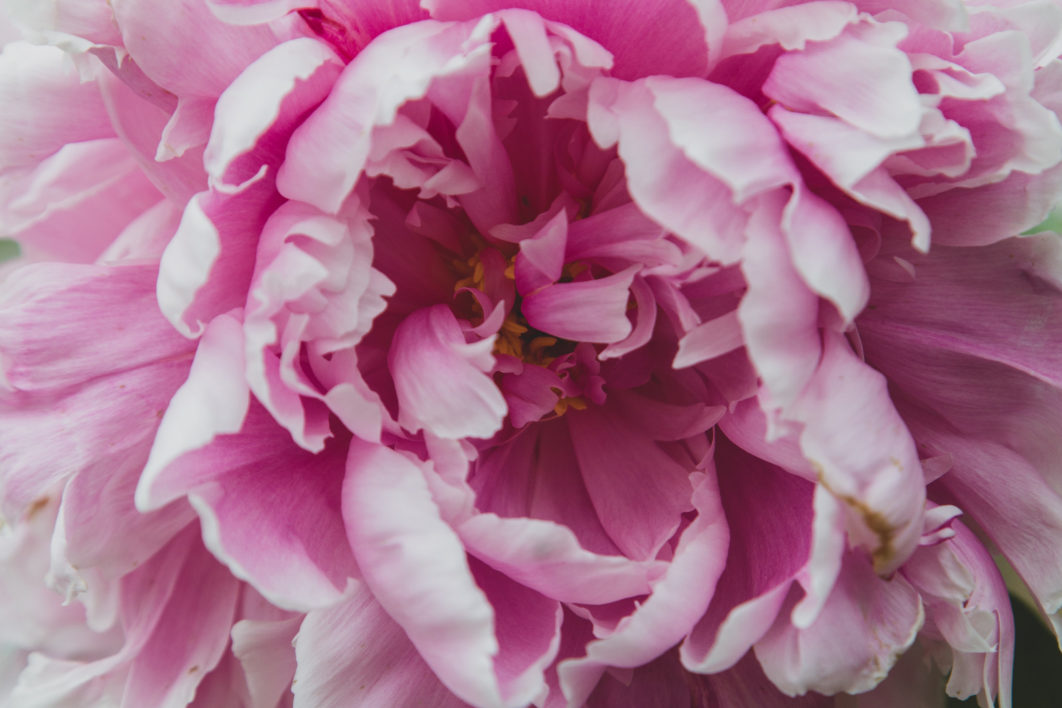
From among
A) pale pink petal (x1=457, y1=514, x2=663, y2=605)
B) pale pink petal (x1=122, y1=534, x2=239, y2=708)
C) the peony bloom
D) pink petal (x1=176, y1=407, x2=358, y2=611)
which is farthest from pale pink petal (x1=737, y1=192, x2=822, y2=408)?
pale pink petal (x1=122, y1=534, x2=239, y2=708)

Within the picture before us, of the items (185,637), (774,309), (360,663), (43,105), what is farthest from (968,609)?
(43,105)

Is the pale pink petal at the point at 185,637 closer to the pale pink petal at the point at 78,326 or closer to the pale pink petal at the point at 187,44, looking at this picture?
the pale pink petal at the point at 78,326

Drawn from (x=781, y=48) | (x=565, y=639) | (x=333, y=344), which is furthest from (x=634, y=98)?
(x=565, y=639)

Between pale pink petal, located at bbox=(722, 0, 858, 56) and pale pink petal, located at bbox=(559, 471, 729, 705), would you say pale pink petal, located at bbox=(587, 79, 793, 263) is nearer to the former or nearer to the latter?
pale pink petal, located at bbox=(722, 0, 858, 56)

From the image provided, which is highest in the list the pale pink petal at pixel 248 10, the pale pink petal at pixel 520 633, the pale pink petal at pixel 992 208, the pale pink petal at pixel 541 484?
the pale pink petal at pixel 248 10

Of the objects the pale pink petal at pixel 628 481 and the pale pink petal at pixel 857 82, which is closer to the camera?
the pale pink petal at pixel 857 82

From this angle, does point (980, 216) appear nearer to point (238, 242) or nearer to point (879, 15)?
point (879, 15)

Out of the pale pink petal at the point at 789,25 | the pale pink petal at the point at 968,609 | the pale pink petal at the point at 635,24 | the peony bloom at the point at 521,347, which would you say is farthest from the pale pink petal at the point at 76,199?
the pale pink petal at the point at 968,609
